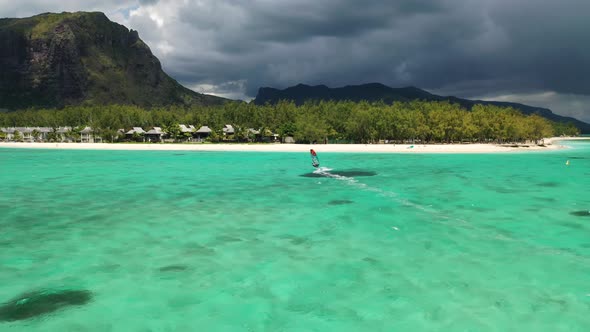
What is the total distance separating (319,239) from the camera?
1420 cm

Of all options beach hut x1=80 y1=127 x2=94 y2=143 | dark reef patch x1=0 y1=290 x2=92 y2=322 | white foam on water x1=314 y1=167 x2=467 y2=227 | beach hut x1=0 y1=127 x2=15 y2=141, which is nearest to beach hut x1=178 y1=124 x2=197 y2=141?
beach hut x1=80 y1=127 x2=94 y2=143

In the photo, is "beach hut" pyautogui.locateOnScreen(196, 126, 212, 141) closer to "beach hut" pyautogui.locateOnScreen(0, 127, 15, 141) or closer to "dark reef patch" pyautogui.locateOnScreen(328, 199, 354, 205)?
"beach hut" pyautogui.locateOnScreen(0, 127, 15, 141)

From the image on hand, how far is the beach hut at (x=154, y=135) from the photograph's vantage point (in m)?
130

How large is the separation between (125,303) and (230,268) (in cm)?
299

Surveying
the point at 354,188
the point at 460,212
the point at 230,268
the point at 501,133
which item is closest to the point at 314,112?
the point at 501,133

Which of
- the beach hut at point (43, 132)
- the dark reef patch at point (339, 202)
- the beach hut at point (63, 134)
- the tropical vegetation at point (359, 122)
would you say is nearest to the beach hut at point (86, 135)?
the tropical vegetation at point (359, 122)

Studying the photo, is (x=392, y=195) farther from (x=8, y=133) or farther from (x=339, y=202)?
(x=8, y=133)

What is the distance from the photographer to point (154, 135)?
134 meters

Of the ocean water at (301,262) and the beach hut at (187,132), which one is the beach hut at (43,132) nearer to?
the beach hut at (187,132)

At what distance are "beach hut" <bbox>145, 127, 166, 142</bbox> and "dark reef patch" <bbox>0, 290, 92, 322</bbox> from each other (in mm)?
126045

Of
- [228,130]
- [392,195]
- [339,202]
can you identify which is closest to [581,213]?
[392,195]

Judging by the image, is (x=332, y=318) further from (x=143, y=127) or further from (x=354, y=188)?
(x=143, y=127)

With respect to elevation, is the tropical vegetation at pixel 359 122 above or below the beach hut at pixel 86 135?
above

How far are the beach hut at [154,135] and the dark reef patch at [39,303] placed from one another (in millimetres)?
126045
